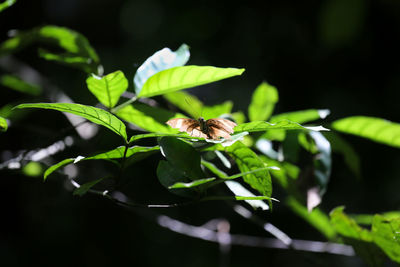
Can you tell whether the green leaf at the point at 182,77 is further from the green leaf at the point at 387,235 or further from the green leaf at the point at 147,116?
the green leaf at the point at 387,235

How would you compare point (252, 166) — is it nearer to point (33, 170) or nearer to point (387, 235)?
point (387, 235)

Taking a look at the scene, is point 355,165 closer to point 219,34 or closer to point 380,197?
point 380,197

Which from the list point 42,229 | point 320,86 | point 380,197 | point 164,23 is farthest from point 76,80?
point 380,197

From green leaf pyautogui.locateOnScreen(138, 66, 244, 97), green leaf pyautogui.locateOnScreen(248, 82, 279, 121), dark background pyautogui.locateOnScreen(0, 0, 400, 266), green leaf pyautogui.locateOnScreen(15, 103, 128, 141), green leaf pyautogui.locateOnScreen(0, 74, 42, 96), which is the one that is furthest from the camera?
dark background pyautogui.locateOnScreen(0, 0, 400, 266)

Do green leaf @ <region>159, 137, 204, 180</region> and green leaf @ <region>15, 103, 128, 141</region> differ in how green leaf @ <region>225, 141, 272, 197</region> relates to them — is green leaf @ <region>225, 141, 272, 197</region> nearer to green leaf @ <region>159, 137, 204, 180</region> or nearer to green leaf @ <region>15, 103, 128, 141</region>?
green leaf @ <region>159, 137, 204, 180</region>

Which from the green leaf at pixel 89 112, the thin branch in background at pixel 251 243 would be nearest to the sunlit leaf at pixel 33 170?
the thin branch in background at pixel 251 243

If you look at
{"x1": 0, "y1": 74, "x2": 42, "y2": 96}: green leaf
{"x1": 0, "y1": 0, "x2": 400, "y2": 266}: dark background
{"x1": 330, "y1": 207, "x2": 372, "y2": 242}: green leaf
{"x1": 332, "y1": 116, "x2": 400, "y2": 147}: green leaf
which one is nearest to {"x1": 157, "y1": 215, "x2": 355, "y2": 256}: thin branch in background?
{"x1": 330, "y1": 207, "x2": 372, "y2": 242}: green leaf
